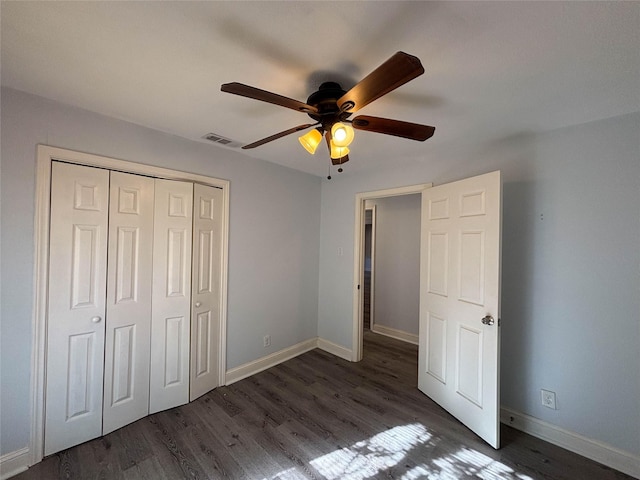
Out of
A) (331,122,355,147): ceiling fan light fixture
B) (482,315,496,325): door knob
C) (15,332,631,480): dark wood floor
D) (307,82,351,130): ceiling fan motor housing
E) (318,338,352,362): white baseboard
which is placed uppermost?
(307,82,351,130): ceiling fan motor housing

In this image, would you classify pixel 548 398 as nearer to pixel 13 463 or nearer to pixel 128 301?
pixel 128 301

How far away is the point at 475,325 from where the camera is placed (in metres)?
2.08

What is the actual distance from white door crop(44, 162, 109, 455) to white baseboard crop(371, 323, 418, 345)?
367 cm

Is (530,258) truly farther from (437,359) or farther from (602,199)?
(437,359)

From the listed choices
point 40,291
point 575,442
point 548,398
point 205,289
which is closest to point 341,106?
point 205,289

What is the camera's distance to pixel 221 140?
2.41 metres

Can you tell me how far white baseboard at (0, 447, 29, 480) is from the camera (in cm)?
158

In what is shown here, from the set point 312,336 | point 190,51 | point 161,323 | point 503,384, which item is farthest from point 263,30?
point 312,336

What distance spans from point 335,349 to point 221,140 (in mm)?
2848

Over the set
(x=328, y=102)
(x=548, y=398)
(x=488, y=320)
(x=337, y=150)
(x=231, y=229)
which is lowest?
(x=548, y=398)

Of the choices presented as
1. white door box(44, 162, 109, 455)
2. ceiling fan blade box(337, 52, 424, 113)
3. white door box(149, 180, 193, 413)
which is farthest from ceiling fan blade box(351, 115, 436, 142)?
white door box(44, 162, 109, 455)

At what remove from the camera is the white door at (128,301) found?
78.2 inches

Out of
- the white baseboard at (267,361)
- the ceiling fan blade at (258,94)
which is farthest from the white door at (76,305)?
the ceiling fan blade at (258,94)

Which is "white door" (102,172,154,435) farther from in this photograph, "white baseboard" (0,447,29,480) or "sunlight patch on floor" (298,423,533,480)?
"sunlight patch on floor" (298,423,533,480)
